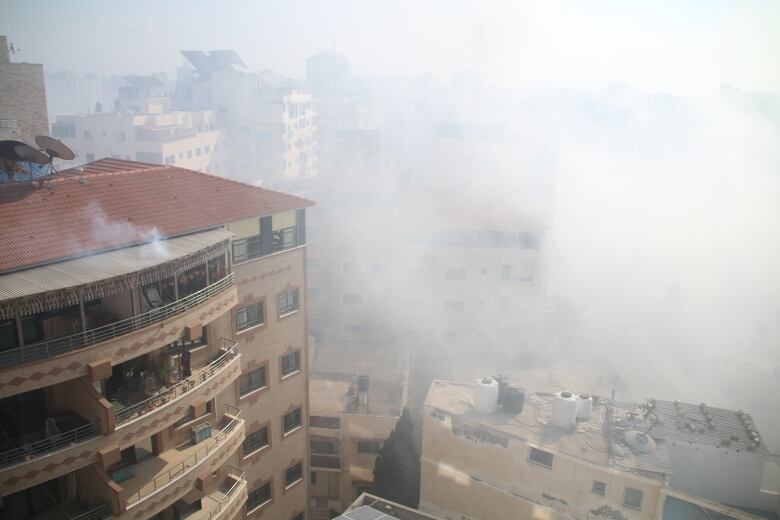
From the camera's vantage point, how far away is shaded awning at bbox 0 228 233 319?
862 cm

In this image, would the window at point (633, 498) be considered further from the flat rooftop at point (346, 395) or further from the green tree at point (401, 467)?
the flat rooftop at point (346, 395)

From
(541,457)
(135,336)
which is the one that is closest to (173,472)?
(135,336)

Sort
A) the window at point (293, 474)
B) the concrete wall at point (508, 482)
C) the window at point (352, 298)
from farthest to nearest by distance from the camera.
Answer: the window at point (352, 298) → the window at point (293, 474) → the concrete wall at point (508, 482)

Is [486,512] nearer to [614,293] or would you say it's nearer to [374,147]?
[374,147]

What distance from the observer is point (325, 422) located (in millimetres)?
19969

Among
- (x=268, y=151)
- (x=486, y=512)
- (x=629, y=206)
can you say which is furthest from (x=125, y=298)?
(x=629, y=206)

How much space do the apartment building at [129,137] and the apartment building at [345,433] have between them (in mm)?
25875

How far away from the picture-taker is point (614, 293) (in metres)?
43.6

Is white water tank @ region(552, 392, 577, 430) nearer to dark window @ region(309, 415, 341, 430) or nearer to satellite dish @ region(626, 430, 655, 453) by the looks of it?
satellite dish @ region(626, 430, 655, 453)

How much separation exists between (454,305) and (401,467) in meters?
13.2

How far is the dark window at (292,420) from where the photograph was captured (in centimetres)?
1664

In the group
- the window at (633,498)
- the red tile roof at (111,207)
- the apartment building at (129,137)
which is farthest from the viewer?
the apartment building at (129,137)

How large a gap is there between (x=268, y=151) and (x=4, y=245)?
1880 inches

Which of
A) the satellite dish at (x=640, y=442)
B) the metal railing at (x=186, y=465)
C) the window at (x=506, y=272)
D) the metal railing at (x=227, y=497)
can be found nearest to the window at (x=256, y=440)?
the metal railing at (x=227, y=497)
